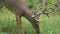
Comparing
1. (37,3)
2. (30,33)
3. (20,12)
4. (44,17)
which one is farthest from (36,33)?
(37,3)

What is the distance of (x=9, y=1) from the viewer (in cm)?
686

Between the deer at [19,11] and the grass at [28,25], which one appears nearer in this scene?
the deer at [19,11]

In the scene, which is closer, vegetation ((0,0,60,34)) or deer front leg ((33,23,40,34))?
deer front leg ((33,23,40,34))

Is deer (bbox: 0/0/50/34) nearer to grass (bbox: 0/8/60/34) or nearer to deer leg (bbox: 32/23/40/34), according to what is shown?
deer leg (bbox: 32/23/40/34)

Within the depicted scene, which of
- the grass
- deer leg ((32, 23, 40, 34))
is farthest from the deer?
the grass

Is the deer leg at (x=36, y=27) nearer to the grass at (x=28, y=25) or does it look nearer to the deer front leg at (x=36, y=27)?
the deer front leg at (x=36, y=27)

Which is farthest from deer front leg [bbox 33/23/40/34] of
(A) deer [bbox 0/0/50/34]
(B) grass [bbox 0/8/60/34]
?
(B) grass [bbox 0/8/60/34]

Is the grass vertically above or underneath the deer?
underneath

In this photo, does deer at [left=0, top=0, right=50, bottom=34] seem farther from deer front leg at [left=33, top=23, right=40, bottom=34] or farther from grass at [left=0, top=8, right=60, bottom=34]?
grass at [left=0, top=8, right=60, bottom=34]

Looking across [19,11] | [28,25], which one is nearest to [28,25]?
[28,25]

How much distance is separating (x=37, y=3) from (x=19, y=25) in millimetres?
2048

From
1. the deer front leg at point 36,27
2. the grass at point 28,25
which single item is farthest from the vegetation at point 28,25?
the deer front leg at point 36,27

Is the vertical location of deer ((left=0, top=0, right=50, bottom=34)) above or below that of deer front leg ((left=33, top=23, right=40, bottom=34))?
above

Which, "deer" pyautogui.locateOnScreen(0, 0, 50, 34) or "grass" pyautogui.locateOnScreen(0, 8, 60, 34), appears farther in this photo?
"grass" pyautogui.locateOnScreen(0, 8, 60, 34)
